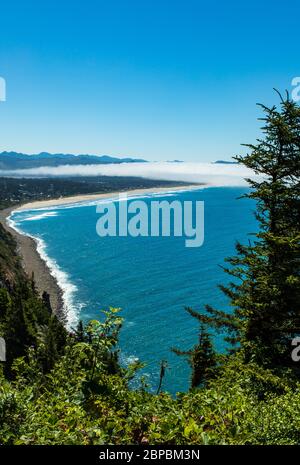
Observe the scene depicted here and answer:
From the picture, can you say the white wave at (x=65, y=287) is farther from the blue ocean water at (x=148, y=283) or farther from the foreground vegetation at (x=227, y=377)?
the foreground vegetation at (x=227, y=377)

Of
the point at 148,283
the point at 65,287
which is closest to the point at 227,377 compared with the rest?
the point at 148,283

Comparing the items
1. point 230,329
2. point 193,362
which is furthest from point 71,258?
point 230,329

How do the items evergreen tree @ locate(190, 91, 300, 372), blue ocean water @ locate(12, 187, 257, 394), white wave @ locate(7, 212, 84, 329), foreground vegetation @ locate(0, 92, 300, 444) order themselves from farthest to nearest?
white wave @ locate(7, 212, 84, 329) → blue ocean water @ locate(12, 187, 257, 394) → evergreen tree @ locate(190, 91, 300, 372) → foreground vegetation @ locate(0, 92, 300, 444)

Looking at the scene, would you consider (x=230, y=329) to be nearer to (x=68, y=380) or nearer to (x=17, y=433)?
(x=68, y=380)

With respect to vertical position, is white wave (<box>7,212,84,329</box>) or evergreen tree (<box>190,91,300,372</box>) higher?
evergreen tree (<box>190,91,300,372</box>)

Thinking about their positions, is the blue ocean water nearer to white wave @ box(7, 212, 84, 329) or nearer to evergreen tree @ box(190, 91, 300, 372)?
white wave @ box(7, 212, 84, 329)

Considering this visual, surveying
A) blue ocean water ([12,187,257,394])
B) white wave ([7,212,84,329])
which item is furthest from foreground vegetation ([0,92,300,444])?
white wave ([7,212,84,329])

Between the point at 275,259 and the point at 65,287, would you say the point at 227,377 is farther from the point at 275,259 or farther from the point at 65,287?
the point at 65,287
